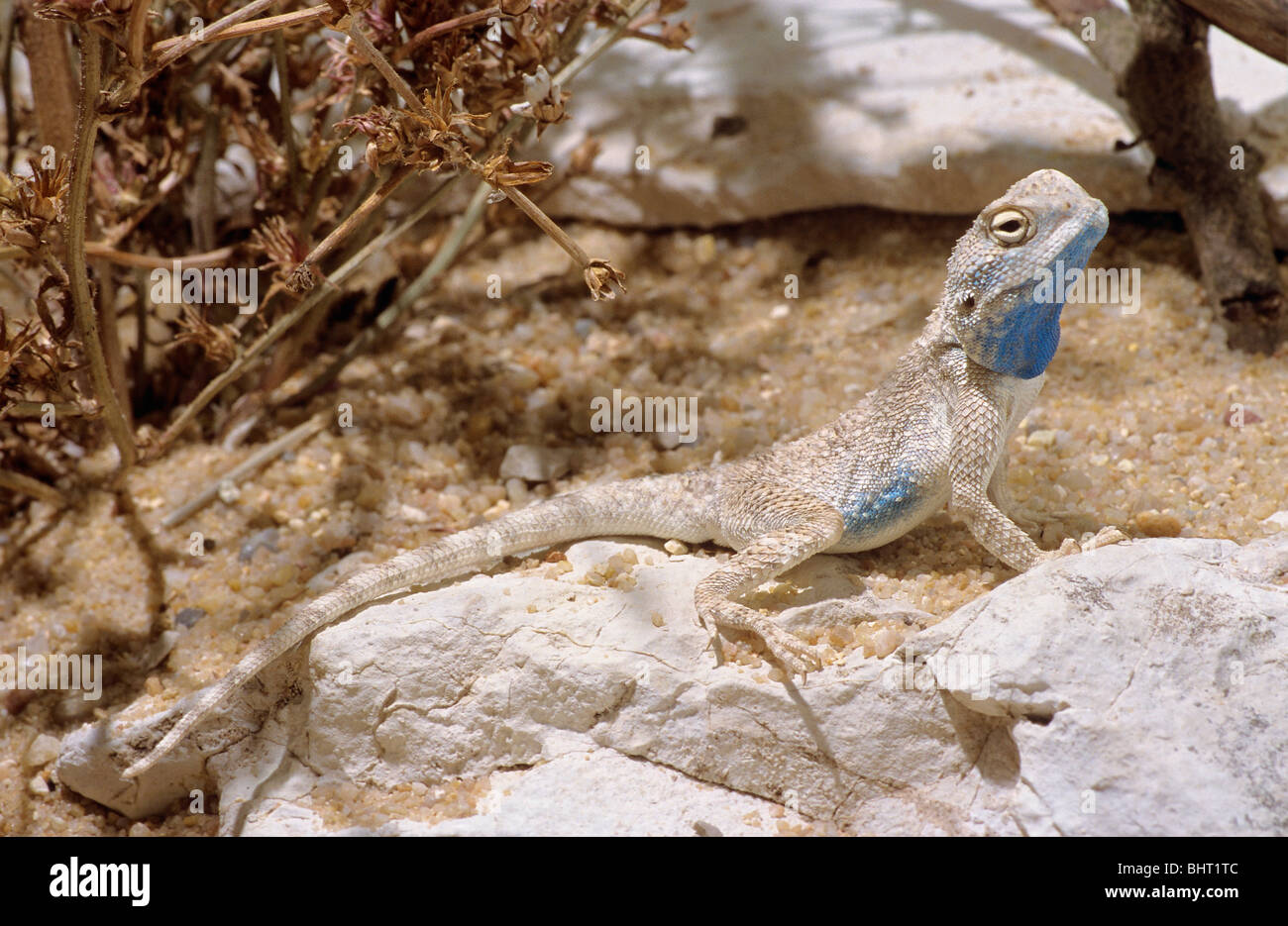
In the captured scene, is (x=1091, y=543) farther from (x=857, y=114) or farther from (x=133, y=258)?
(x=133, y=258)

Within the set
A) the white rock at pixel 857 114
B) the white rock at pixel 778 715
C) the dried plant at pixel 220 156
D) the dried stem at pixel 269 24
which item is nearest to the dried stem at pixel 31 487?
the dried plant at pixel 220 156

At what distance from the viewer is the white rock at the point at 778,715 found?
9.82ft

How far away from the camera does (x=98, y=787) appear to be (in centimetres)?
412

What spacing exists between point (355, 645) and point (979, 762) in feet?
7.03

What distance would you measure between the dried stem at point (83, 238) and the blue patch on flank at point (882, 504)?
2.87 m

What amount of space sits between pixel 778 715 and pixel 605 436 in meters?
2.41

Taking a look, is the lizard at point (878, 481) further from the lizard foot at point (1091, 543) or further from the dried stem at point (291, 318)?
the dried stem at point (291, 318)

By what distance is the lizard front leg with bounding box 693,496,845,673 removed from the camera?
11.3 feet

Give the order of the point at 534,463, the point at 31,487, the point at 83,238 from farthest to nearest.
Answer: the point at 534,463 < the point at 31,487 < the point at 83,238

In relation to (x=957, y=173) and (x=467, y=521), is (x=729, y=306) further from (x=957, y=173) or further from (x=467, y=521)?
(x=467, y=521)

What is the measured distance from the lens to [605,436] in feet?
18.2

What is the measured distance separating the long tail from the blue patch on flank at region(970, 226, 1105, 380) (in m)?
1.21

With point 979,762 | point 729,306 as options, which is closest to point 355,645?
point 979,762

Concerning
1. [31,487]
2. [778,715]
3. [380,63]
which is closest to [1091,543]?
[778,715]
